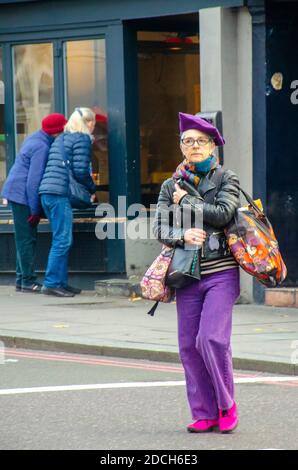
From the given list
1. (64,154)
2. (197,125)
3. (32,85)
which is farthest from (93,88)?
(197,125)

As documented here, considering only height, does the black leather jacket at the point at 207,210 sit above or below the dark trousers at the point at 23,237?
above

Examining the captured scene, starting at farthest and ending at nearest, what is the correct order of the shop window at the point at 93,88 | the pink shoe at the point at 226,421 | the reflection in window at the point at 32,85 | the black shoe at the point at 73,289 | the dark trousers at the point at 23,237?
the reflection in window at the point at 32,85 → the shop window at the point at 93,88 → the dark trousers at the point at 23,237 → the black shoe at the point at 73,289 → the pink shoe at the point at 226,421

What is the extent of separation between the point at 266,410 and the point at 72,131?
21.7 feet

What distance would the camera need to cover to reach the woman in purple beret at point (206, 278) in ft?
24.5

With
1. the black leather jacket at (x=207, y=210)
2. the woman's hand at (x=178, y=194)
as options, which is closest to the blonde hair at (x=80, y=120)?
the black leather jacket at (x=207, y=210)

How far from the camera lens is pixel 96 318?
41.3ft

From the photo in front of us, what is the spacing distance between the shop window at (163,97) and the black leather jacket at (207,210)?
24.6 feet

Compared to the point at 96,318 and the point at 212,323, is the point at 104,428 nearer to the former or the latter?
the point at 212,323

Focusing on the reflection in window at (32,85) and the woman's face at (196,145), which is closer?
the woman's face at (196,145)

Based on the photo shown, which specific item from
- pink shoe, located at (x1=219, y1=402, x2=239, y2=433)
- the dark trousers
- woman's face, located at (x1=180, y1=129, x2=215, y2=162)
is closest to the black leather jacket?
woman's face, located at (x1=180, y1=129, x2=215, y2=162)

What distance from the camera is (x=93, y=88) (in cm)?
1516

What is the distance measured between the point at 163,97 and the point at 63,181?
1.98 m

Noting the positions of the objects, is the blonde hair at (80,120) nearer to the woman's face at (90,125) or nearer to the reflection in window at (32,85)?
the woman's face at (90,125)

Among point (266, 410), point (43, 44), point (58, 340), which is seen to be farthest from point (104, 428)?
point (43, 44)
